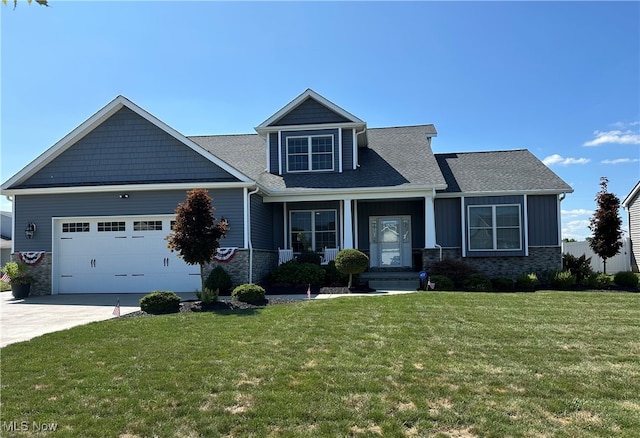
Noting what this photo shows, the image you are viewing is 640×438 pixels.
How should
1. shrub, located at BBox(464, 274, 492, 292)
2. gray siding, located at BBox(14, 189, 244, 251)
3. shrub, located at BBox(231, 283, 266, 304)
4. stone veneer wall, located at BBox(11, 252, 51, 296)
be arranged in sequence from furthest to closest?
1. stone veneer wall, located at BBox(11, 252, 51, 296)
2. gray siding, located at BBox(14, 189, 244, 251)
3. shrub, located at BBox(464, 274, 492, 292)
4. shrub, located at BBox(231, 283, 266, 304)

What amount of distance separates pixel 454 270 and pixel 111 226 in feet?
37.0

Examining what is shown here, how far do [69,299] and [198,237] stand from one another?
225 inches

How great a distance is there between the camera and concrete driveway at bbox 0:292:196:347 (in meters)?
8.57

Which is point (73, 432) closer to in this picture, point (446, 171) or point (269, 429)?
point (269, 429)

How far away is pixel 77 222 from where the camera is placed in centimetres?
1503

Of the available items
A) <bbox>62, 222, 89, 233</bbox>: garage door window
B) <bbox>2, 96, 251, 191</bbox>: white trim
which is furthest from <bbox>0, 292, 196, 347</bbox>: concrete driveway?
<bbox>2, 96, 251, 191</bbox>: white trim

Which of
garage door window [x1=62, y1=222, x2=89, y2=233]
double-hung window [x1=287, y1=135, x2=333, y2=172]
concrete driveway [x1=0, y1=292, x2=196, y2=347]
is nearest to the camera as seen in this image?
concrete driveway [x1=0, y1=292, x2=196, y2=347]

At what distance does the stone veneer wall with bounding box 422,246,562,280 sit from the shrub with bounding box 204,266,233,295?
22.1 ft

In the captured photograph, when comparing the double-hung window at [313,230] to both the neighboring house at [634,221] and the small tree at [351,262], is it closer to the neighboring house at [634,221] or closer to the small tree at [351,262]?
the small tree at [351,262]

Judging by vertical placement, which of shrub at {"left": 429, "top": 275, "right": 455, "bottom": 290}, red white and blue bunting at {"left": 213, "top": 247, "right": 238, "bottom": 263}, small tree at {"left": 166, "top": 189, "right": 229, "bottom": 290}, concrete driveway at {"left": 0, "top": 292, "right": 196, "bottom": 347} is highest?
small tree at {"left": 166, "top": 189, "right": 229, "bottom": 290}

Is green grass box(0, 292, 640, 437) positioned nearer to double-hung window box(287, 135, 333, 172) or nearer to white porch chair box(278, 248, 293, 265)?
white porch chair box(278, 248, 293, 265)

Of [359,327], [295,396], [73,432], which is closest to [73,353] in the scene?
[73,432]

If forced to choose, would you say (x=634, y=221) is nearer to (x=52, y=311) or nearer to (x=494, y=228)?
(x=494, y=228)

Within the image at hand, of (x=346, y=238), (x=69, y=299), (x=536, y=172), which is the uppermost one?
(x=536, y=172)
